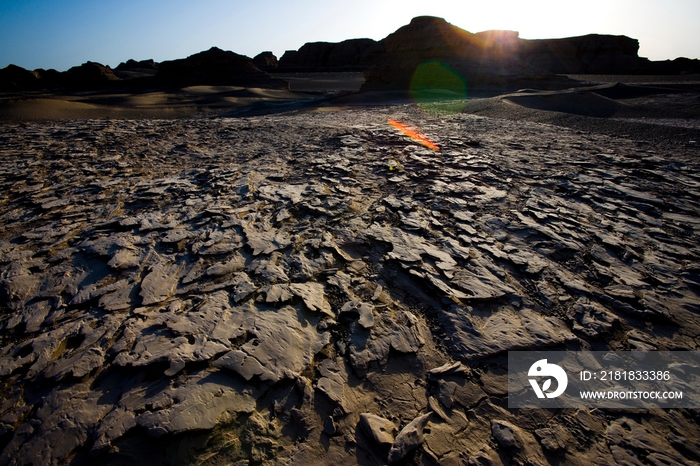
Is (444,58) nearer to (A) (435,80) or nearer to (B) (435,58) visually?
(B) (435,58)

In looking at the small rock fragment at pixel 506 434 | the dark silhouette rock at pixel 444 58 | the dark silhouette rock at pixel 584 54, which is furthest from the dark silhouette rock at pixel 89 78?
the dark silhouette rock at pixel 584 54

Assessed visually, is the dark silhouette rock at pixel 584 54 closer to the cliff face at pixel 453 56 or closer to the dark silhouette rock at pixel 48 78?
the cliff face at pixel 453 56

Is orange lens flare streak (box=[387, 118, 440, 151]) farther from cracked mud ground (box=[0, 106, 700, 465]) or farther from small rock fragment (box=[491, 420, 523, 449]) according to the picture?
small rock fragment (box=[491, 420, 523, 449])

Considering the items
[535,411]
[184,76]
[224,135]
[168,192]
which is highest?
[184,76]

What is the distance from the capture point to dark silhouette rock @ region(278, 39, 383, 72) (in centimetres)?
4325

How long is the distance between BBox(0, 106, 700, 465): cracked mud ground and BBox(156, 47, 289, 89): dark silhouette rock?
813 inches

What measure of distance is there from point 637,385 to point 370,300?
1.29m

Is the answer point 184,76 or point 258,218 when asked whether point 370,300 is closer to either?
point 258,218

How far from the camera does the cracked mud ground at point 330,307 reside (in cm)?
118

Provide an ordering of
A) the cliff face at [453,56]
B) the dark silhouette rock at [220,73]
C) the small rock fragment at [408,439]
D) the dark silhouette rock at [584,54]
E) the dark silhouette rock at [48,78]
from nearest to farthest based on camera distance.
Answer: the small rock fragment at [408,439]
the cliff face at [453,56]
the dark silhouette rock at [220,73]
the dark silhouette rock at [48,78]
the dark silhouette rock at [584,54]

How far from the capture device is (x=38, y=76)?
30.6 metres

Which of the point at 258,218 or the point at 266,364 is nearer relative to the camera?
the point at 266,364

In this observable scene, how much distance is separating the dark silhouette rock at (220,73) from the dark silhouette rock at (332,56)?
2238cm

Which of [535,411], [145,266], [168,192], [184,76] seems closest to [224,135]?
[168,192]
